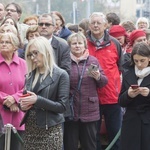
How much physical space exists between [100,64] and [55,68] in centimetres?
172

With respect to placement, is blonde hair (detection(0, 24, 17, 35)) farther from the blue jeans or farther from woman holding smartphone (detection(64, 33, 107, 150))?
the blue jeans

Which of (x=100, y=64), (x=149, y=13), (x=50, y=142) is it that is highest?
(x=100, y=64)

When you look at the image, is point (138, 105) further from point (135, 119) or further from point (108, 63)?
point (108, 63)

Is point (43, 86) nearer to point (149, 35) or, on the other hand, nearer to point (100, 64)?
point (100, 64)

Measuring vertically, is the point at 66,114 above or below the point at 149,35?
below

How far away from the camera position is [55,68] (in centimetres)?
667

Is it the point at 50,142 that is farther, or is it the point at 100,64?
the point at 100,64

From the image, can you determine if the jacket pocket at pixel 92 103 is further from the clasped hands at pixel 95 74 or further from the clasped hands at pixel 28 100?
the clasped hands at pixel 28 100

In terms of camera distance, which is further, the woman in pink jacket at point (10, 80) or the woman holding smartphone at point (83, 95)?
the woman holding smartphone at point (83, 95)

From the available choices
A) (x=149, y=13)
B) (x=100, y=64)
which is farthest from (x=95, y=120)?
(x=149, y=13)

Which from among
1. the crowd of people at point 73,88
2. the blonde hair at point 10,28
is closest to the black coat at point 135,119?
the crowd of people at point 73,88

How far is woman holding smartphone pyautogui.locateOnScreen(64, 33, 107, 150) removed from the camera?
7.66m

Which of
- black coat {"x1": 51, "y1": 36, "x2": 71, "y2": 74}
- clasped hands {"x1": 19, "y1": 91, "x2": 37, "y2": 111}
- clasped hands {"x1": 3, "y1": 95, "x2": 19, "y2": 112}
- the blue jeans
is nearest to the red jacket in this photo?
the blue jeans

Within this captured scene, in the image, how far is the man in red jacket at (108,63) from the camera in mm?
8211
